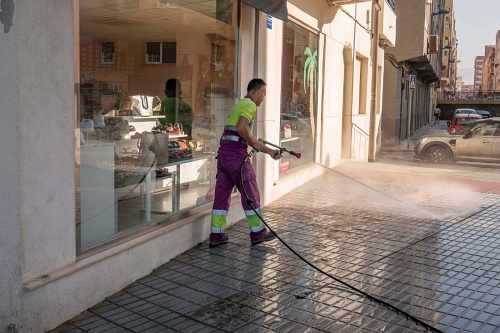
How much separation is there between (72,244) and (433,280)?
10.6ft

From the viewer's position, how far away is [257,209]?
20.9 ft

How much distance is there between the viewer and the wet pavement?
4348 millimetres

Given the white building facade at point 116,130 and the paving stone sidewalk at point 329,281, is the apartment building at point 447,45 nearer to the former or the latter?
→ the white building facade at point 116,130

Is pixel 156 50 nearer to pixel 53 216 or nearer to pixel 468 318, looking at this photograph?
pixel 53 216

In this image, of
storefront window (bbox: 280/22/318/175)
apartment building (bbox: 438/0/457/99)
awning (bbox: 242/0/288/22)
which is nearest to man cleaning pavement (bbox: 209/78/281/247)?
awning (bbox: 242/0/288/22)

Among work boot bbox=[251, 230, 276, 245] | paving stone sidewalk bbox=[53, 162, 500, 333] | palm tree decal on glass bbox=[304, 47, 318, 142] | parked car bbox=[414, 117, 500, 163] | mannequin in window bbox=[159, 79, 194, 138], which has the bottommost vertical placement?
paving stone sidewalk bbox=[53, 162, 500, 333]

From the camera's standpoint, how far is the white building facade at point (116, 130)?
3.84 metres

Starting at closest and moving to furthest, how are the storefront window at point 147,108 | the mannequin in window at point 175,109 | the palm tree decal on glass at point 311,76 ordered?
the storefront window at point 147,108 → the mannequin in window at point 175,109 → the palm tree decal on glass at point 311,76

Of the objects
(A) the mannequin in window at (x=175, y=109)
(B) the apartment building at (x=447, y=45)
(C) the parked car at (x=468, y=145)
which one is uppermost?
(B) the apartment building at (x=447, y=45)

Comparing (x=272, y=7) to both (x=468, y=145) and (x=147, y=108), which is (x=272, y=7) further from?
(x=468, y=145)

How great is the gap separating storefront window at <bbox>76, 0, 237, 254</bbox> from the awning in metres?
0.56

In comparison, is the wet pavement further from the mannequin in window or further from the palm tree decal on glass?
the palm tree decal on glass

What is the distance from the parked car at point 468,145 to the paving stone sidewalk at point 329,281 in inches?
328

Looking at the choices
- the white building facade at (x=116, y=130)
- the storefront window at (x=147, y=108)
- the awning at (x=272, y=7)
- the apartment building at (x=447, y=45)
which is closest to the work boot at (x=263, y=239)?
the white building facade at (x=116, y=130)
